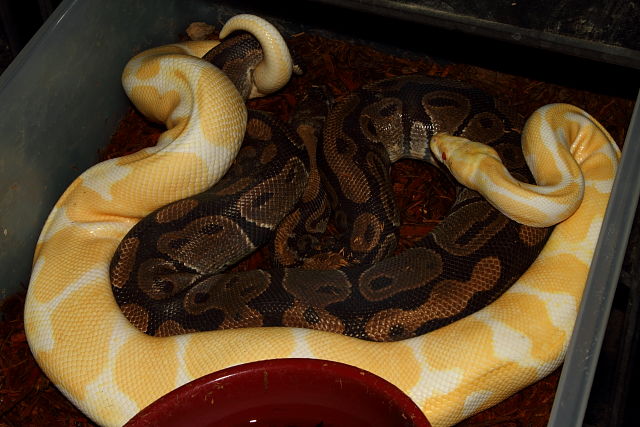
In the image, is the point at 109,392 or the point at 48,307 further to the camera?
the point at 48,307

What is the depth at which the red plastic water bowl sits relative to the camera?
2115 millimetres

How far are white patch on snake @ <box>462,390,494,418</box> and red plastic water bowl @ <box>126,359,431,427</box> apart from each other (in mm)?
499

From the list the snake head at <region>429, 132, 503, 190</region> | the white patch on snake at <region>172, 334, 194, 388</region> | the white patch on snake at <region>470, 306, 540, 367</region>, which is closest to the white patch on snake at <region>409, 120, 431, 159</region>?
the snake head at <region>429, 132, 503, 190</region>

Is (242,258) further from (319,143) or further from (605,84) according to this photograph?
(605,84)

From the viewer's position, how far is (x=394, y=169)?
372cm

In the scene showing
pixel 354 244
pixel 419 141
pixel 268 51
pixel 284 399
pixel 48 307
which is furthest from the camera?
pixel 419 141

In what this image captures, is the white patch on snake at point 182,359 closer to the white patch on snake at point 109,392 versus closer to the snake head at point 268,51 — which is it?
the white patch on snake at point 109,392

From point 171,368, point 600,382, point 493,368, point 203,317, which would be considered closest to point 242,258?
point 203,317

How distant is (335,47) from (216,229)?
153 cm

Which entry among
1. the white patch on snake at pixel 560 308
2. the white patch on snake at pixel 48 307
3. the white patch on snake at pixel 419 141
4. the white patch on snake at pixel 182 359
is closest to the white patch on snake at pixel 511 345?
the white patch on snake at pixel 560 308

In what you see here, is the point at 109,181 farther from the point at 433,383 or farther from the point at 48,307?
the point at 433,383

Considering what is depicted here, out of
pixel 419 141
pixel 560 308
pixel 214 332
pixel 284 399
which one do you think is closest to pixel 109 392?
pixel 214 332

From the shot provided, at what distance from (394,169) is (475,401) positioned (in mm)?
1564

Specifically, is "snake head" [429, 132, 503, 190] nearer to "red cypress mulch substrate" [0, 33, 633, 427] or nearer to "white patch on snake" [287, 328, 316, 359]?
"red cypress mulch substrate" [0, 33, 633, 427]
